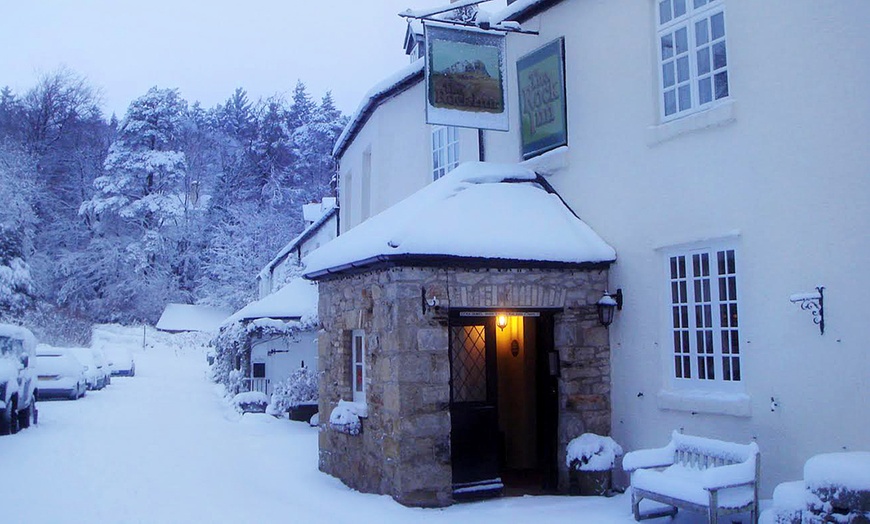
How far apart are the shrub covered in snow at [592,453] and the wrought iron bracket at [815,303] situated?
2707mm

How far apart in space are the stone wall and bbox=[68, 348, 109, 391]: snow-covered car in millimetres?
17944

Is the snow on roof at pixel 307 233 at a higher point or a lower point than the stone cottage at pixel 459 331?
higher

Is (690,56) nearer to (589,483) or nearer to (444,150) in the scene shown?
(589,483)

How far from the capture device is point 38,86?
160 feet

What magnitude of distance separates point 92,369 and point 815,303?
23.6 metres

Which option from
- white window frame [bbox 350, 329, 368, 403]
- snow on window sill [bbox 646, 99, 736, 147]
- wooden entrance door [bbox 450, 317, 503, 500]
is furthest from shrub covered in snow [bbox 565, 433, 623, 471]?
snow on window sill [bbox 646, 99, 736, 147]

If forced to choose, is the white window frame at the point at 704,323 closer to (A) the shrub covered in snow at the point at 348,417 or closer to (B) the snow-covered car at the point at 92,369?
(A) the shrub covered in snow at the point at 348,417

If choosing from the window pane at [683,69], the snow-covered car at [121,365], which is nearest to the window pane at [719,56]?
the window pane at [683,69]

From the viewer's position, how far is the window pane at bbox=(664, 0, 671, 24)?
344 inches

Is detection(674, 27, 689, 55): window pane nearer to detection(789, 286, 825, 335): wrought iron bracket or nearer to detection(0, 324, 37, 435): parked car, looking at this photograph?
detection(789, 286, 825, 335): wrought iron bracket

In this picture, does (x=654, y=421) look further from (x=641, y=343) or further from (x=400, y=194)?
(x=400, y=194)

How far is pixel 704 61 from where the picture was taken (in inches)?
328

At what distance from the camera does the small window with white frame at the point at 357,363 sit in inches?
395

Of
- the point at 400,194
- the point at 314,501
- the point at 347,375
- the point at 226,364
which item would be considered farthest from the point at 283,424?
the point at 226,364
